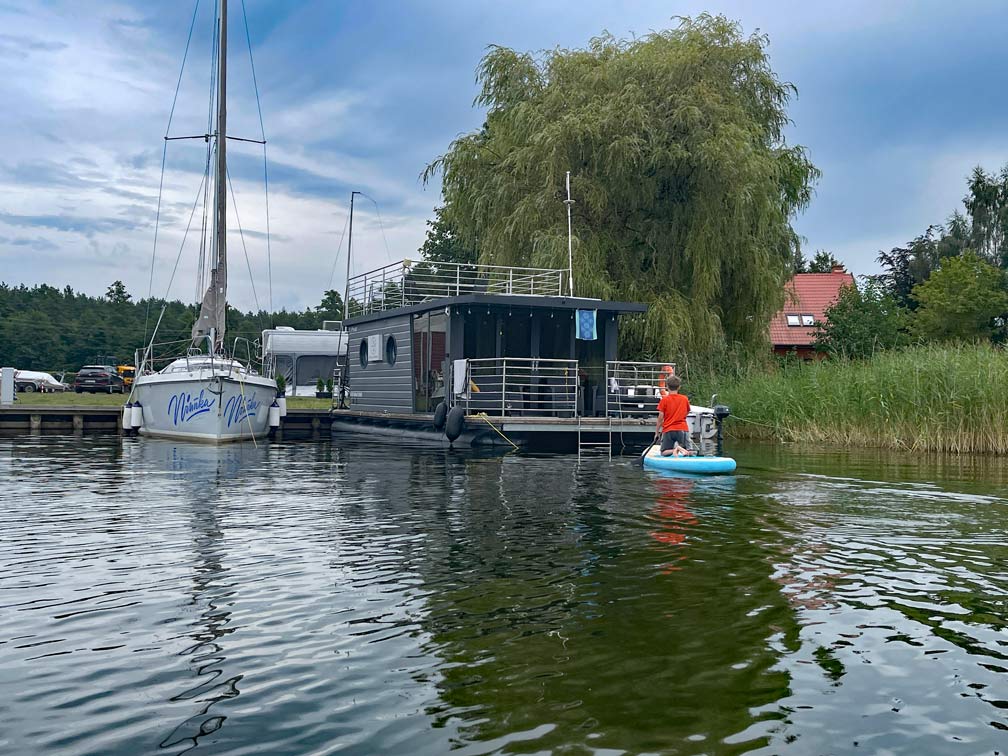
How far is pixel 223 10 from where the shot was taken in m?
30.5

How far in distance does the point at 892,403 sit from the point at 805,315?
39420 millimetres

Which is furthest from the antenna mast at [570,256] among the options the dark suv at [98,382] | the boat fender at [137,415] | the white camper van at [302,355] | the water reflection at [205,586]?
the dark suv at [98,382]

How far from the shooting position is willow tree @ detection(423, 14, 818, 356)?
31.0 metres

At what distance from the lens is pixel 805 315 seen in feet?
206

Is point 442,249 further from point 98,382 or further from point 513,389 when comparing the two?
point 513,389

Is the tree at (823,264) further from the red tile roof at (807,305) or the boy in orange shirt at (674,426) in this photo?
the boy in orange shirt at (674,426)

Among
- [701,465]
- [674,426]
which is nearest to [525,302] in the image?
[674,426]

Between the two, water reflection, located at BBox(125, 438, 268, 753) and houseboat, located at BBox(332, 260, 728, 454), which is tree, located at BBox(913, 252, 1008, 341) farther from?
water reflection, located at BBox(125, 438, 268, 753)

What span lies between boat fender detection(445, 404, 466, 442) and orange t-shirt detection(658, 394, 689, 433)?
19.8 ft

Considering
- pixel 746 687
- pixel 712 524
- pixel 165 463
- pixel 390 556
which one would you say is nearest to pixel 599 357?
pixel 165 463

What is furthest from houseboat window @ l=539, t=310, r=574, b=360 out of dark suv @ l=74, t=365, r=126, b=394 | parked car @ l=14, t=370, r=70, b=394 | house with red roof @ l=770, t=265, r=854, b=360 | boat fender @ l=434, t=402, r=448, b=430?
parked car @ l=14, t=370, r=70, b=394

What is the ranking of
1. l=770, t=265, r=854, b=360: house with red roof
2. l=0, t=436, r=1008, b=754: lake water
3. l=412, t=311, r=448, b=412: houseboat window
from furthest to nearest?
l=770, t=265, r=854, b=360: house with red roof < l=412, t=311, r=448, b=412: houseboat window < l=0, t=436, r=1008, b=754: lake water

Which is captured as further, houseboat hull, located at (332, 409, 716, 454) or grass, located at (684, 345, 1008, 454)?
grass, located at (684, 345, 1008, 454)

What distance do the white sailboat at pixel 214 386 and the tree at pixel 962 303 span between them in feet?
122
